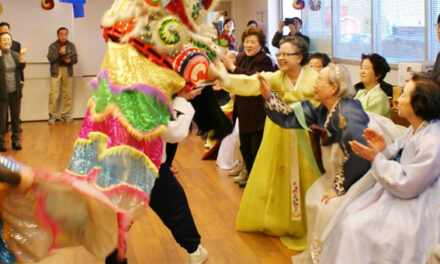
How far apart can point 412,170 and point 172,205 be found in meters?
1.25

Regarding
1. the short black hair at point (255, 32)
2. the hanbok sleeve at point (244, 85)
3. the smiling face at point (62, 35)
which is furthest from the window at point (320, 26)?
the hanbok sleeve at point (244, 85)

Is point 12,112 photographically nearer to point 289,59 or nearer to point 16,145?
point 16,145

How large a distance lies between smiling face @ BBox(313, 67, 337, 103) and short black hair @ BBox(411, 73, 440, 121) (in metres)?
0.68

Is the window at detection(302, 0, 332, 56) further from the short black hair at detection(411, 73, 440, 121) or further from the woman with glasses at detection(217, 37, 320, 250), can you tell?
the short black hair at detection(411, 73, 440, 121)

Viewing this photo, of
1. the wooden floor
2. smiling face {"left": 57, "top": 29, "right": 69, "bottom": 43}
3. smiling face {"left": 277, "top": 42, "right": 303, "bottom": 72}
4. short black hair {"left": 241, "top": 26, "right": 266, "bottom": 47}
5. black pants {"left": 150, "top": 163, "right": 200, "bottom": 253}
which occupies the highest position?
smiling face {"left": 57, "top": 29, "right": 69, "bottom": 43}

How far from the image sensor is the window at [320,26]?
8.52 m

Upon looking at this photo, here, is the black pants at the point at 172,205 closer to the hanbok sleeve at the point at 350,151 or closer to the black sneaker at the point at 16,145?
the hanbok sleeve at the point at 350,151

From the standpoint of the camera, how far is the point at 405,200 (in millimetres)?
2693

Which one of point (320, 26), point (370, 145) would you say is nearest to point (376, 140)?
point (370, 145)

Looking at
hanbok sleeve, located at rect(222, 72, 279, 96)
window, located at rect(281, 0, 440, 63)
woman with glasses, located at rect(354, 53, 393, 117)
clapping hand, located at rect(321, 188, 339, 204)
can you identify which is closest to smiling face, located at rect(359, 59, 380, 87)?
woman with glasses, located at rect(354, 53, 393, 117)

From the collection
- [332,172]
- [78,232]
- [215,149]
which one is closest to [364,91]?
[332,172]

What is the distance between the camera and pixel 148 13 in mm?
2697

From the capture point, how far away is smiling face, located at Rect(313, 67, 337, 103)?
3.34 meters

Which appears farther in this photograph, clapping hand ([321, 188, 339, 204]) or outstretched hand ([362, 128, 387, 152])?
clapping hand ([321, 188, 339, 204])
